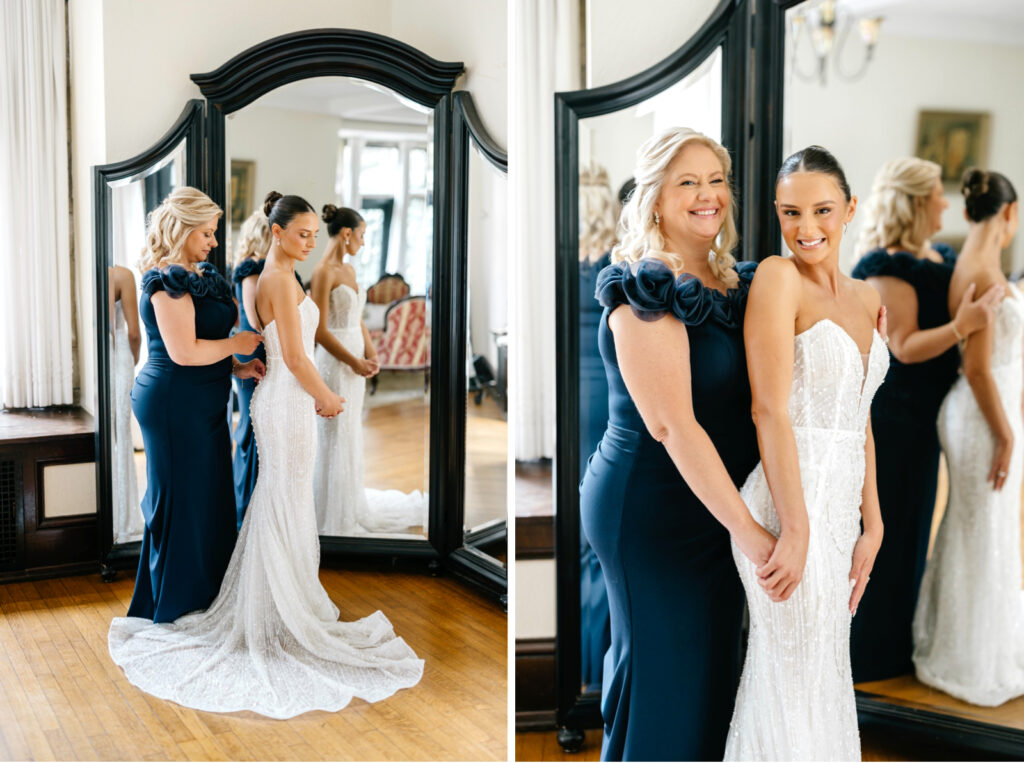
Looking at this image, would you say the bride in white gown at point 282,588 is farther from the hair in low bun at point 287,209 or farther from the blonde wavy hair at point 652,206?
the blonde wavy hair at point 652,206

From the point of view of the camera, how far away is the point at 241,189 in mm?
2938

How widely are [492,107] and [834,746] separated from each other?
77.2 inches

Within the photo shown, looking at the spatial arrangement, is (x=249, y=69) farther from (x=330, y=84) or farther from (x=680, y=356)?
(x=680, y=356)

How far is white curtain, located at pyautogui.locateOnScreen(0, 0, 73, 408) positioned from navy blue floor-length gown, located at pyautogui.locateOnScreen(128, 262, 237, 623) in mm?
1047

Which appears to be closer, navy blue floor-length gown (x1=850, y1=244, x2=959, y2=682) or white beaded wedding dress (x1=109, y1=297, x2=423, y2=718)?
navy blue floor-length gown (x1=850, y1=244, x2=959, y2=682)

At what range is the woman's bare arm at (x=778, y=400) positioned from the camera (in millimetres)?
1814

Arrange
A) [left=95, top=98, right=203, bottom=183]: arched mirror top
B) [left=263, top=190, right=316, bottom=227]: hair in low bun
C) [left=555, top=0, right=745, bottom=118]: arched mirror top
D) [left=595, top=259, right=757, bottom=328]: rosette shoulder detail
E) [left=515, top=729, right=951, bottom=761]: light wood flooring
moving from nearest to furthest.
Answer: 1. [left=595, top=259, right=757, bottom=328]: rosette shoulder detail
2. [left=555, top=0, right=745, bottom=118]: arched mirror top
3. [left=515, top=729, right=951, bottom=761]: light wood flooring
4. [left=263, top=190, right=316, bottom=227]: hair in low bun
5. [left=95, top=98, right=203, bottom=183]: arched mirror top

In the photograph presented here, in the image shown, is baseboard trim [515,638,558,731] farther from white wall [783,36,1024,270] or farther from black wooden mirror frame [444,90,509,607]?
white wall [783,36,1024,270]

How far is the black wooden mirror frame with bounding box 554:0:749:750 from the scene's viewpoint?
6.71ft

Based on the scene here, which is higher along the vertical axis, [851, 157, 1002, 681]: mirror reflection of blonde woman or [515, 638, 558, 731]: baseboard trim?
[851, 157, 1002, 681]: mirror reflection of blonde woman

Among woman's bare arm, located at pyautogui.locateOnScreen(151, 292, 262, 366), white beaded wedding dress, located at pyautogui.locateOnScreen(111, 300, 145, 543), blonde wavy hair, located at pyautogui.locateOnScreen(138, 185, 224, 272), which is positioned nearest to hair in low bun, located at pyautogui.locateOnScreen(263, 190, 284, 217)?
blonde wavy hair, located at pyautogui.locateOnScreen(138, 185, 224, 272)

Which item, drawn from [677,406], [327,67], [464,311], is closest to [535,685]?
[677,406]

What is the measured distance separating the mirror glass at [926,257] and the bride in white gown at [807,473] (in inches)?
5.5

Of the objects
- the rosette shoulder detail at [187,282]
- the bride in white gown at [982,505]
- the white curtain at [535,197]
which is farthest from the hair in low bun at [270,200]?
the bride in white gown at [982,505]
